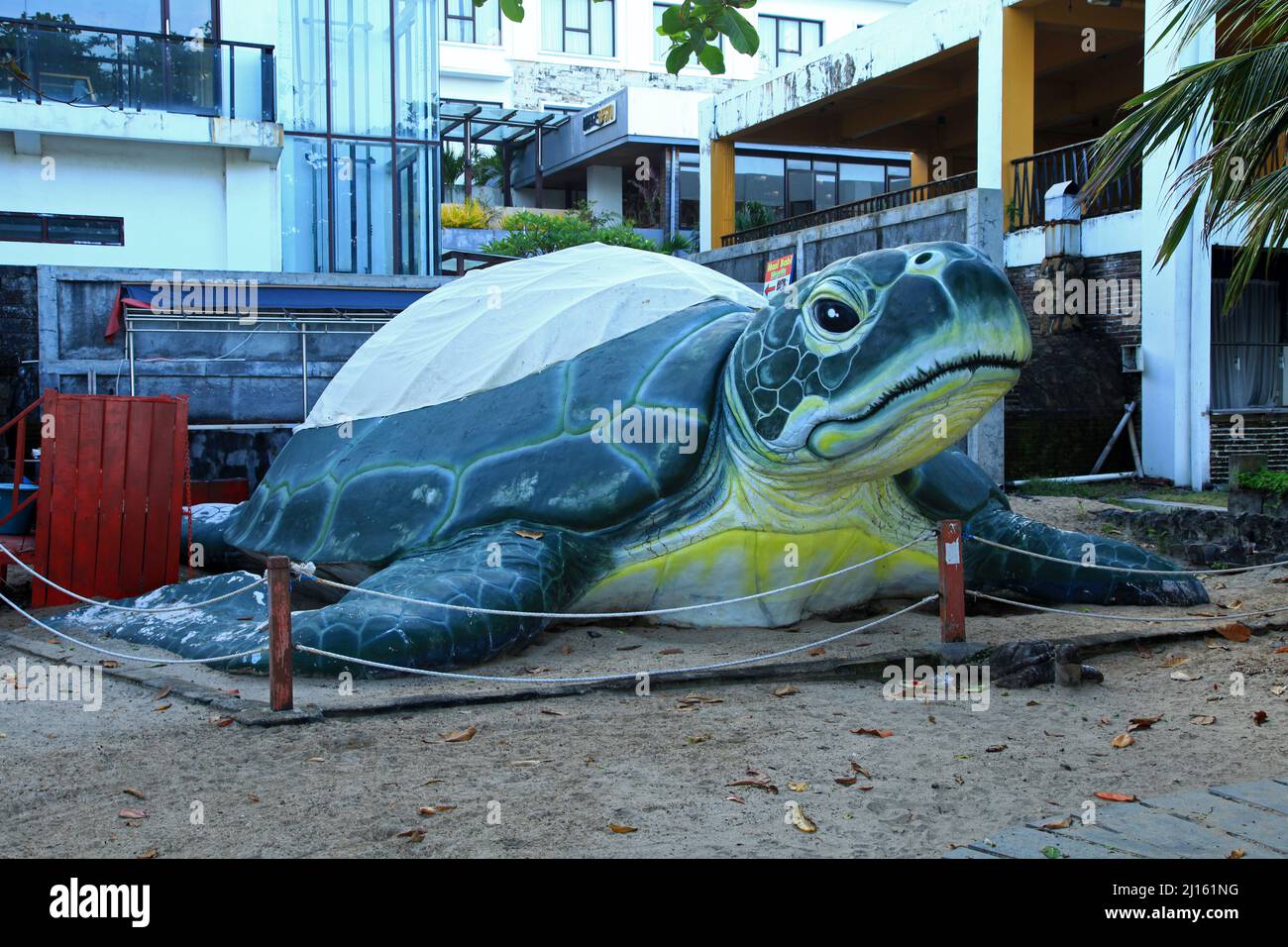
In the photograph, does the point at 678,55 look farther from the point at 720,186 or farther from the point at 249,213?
the point at 720,186

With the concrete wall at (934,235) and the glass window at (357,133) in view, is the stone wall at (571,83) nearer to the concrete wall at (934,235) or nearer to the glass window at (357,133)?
the glass window at (357,133)

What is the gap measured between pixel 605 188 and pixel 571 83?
127 inches

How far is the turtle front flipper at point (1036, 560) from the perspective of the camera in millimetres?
6383

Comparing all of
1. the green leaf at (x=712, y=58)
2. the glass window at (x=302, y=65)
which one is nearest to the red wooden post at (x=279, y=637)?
the green leaf at (x=712, y=58)

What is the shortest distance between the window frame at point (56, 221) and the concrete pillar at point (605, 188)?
16577mm

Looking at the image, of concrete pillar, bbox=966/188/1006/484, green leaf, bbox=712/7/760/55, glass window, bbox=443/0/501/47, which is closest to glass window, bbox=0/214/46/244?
concrete pillar, bbox=966/188/1006/484

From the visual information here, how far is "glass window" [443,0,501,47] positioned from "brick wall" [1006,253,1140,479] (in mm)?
21272

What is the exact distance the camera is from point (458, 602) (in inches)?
200

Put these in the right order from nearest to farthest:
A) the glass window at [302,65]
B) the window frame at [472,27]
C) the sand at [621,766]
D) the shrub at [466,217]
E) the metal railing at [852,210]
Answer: the sand at [621,766]
the glass window at [302,65]
the metal railing at [852,210]
the shrub at [466,217]
the window frame at [472,27]

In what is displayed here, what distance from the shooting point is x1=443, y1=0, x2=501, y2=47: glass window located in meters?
31.3

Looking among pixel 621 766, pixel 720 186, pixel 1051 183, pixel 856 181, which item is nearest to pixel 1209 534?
pixel 621 766
